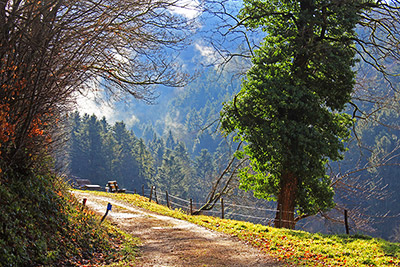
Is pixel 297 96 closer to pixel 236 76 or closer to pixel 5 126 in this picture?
pixel 236 76

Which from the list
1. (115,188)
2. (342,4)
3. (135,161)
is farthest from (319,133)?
(135,161)

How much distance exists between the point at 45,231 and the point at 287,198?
32.7 feet

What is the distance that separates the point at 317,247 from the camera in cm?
1072

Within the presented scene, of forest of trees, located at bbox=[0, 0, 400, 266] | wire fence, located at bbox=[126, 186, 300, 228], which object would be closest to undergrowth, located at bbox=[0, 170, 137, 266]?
forest of trees, located at bbox=[0, 0, 400, 266]

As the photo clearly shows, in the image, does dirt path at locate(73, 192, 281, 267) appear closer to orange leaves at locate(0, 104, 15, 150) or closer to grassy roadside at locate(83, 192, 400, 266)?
grassy roadside at locate(83, 192, 400, 266)

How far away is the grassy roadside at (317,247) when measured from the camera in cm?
925

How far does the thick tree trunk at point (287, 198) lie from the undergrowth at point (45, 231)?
691 cm

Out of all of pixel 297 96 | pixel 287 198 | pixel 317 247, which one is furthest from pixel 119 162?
pixel 317 247

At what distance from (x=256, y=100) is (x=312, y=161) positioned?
Result: 10.5ft

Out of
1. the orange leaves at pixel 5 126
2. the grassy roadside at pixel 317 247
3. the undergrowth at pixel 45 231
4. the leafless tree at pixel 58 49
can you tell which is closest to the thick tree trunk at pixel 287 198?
the grassy roadside at pixel 317 247

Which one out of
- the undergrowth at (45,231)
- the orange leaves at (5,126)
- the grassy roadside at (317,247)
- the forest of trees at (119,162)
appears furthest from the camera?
the forest of trees at (119,162)

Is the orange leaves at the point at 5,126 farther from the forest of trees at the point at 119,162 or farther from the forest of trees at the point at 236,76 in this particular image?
the forest of trees at the point at 119,162

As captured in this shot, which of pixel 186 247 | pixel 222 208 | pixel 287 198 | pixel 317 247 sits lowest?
pixel 186 247

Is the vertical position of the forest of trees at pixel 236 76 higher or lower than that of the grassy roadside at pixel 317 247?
higher
